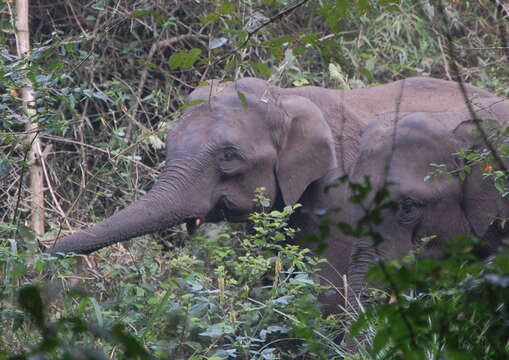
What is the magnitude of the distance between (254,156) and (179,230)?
129cm

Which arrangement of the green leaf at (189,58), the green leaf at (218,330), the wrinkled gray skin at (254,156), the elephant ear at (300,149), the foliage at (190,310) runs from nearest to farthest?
1. the green leaf at (189,58)
2. the foliage at (190,310)
3. the green leaf at (218,330)
4. the wrinkled gray skin at (254,156)
5. the elephant ear at (300,149)

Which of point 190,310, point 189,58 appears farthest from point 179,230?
point 189,58

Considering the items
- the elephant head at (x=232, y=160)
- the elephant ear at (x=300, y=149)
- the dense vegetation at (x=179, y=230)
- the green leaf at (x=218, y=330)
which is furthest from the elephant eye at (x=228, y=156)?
the green leaf at (x=218, y=330)

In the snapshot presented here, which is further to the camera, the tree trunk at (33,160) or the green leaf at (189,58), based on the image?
the tree trunk at (33,160)

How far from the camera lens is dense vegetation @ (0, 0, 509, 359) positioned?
6.97 ft

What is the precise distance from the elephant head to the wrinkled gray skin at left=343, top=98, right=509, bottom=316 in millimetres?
558

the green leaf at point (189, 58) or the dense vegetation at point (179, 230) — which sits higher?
the green leaf at point (189, 58)

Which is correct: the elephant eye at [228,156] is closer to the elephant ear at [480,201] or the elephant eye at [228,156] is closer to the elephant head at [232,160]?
the elephant head at [232,160]

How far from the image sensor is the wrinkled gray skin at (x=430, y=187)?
17.2 feet

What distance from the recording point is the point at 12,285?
3.87 meters

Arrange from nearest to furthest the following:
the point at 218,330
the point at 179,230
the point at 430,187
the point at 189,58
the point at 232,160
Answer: the point at 189,58 → the point at 218,330 → the point at 430,187 → the point at 232,160 → the point at 179,230

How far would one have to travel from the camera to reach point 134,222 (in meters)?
5.58

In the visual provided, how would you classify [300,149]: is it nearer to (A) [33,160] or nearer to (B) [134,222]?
(B) [134,222]

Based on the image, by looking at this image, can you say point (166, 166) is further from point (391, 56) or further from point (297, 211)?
point (391, 56)
